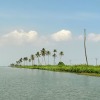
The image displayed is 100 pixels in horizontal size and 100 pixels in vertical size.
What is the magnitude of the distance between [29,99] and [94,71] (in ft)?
232

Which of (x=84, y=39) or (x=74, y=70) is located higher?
(x=84, y=39)

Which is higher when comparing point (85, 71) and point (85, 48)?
point (85, 48)

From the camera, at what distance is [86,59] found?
123 meters

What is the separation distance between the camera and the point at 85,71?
11306 cm

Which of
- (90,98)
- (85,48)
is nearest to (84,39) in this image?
(85,48)

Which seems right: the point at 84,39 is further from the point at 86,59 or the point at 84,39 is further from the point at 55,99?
the point at 55,99

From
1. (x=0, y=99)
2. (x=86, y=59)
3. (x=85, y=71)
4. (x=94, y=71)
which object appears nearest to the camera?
(x=0, y=99)

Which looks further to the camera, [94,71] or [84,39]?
[84,39]

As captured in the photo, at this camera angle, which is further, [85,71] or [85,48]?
[85,48]

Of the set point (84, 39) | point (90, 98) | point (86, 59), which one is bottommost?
point (90, 98)

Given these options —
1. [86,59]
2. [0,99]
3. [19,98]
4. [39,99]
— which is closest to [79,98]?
[39,99]

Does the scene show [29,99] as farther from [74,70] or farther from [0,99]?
[74,70]

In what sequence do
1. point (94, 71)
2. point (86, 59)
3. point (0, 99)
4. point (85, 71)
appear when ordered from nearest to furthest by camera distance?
point (0, 99)
point (94, 71)
point (85, 71)
point (86, 59)

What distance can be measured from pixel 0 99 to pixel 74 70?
91.0 m
